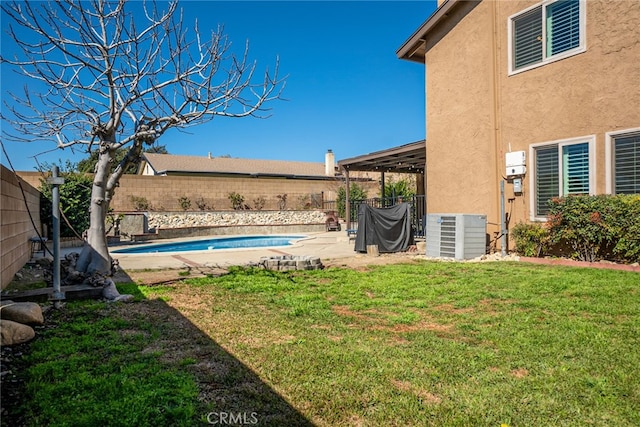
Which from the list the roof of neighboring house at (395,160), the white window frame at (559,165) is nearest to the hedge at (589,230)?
the white window frame at (559,165)

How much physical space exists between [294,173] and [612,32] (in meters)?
26.4

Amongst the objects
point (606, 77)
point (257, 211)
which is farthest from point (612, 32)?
point (257, 211)

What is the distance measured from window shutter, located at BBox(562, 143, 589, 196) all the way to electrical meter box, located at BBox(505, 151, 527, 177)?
90 cm

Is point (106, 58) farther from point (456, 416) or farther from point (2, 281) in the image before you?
point (456, 416)

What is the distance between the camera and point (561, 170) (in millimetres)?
9312

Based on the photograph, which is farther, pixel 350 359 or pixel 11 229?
pixel 11 229

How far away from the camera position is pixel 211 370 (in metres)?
3.24

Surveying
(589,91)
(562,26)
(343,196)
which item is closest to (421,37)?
(562,26)

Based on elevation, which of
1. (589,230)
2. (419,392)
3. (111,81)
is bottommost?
(419,392)

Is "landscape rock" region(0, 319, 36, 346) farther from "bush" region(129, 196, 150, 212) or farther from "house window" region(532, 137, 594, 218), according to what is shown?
"bush" region(129, 196, 150, 212)

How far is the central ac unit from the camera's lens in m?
10.1

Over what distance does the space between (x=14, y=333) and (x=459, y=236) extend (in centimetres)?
914

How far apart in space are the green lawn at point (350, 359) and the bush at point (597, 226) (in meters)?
1.91

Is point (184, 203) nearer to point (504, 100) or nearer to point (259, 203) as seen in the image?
point (259, 203)
